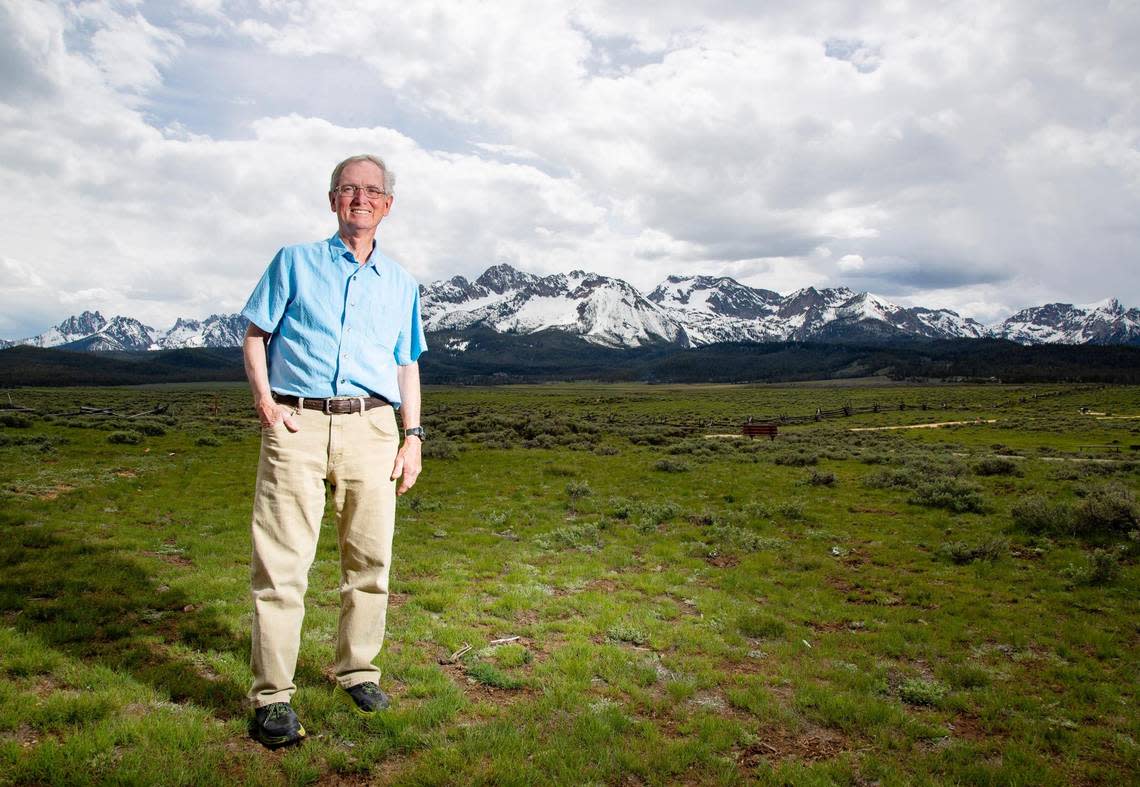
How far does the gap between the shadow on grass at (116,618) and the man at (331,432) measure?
1.04m

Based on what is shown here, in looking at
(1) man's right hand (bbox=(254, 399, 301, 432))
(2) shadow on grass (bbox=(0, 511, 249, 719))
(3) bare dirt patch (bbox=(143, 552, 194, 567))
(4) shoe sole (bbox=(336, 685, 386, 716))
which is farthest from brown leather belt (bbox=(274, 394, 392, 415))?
(3) bare dirt patch (bbox=(143, 552, 194, 567))

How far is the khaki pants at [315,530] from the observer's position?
4.38 m

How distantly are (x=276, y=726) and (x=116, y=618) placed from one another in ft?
13.4

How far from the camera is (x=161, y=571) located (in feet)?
29.7

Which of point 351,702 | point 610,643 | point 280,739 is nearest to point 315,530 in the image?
point 280,739

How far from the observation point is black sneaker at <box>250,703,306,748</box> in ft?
14.4

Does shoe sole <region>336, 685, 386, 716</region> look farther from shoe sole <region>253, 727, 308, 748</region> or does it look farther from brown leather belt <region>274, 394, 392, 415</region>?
brown leather belt <region>274, 394, 392, 415</region>

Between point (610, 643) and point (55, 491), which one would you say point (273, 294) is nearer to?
point (610, 643)

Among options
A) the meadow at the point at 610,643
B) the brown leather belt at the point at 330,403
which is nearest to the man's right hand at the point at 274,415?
the brown leather belt at the point at 330,403

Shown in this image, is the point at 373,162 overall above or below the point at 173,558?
above

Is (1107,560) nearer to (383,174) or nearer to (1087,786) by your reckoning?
(1087,786)

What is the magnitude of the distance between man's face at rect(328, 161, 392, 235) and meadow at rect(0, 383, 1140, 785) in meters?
4.11

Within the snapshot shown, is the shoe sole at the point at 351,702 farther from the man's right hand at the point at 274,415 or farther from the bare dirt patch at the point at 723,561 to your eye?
the bare dirt patch at the point at 723,561

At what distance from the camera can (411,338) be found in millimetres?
5504
